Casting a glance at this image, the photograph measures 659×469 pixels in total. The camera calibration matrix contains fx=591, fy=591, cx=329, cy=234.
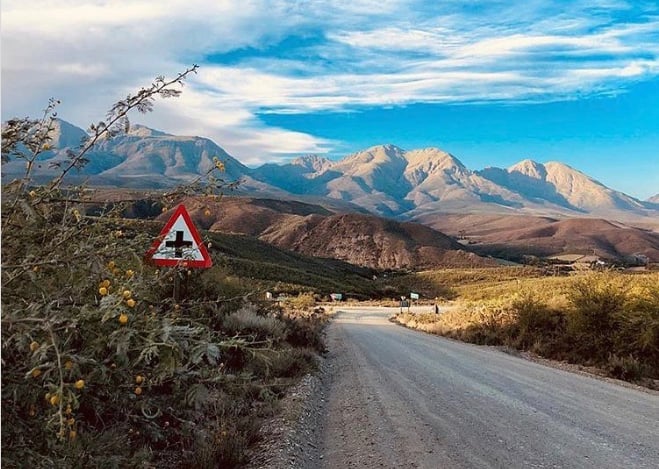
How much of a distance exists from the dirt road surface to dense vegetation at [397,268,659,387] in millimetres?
2150

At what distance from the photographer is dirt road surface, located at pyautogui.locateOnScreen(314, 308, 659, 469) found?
22.4ft

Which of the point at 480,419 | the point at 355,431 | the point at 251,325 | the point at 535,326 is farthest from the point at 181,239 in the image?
the point at 535,326

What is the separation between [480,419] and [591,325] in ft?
33.0

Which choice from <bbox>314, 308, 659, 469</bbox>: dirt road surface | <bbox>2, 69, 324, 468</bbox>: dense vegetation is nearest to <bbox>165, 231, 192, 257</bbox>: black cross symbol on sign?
<bbox>2, 69, 324, 468</bbox>: dense vegetation

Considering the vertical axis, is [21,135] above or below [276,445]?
above

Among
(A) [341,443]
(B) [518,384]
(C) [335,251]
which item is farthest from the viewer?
(C) [335,251]

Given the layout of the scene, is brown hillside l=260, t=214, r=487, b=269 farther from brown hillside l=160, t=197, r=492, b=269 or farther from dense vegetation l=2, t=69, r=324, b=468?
dense vegetation l=2, t=69, r=324, b=468

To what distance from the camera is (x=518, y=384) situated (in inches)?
470

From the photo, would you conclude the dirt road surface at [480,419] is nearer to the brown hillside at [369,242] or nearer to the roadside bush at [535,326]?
the roadside bush at [535,326]

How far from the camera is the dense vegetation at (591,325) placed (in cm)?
1495

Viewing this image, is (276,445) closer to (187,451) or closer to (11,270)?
(187,451)

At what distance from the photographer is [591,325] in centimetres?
1714

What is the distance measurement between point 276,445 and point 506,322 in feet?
54.8

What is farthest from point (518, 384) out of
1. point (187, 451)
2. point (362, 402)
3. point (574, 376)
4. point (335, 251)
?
point (335, 251)
